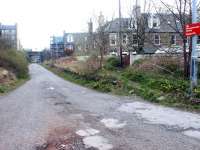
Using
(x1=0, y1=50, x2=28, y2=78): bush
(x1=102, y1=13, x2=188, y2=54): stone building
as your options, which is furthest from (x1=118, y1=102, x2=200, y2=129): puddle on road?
(x1=0, y1=50, x2=28, y2=78): bush

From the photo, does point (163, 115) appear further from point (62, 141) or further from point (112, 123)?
point (62, 141)

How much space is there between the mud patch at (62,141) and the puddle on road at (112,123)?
1.32 metres

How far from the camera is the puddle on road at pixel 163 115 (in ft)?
37.3

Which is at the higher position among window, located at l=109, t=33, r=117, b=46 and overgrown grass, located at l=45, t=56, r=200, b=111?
window, located at l=109, t=33, r=117, b=46

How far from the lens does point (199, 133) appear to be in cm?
992

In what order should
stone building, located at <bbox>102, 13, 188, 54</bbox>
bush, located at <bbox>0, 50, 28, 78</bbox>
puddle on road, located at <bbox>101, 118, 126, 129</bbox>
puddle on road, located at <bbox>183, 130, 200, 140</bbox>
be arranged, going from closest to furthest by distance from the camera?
puddle on road, located at <bbox>183, 130, 200, 140</bbox>
puddle on road, located at <bbox>101, 118, 126, 129</bbox>
stone building, located at <bbox>102, 13, 188, 54</bbox>
bush, located at <bbox>0, 50, 28, 78</bbox>

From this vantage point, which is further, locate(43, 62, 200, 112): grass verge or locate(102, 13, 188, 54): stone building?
locate(102, 13, 188, 54): stone building

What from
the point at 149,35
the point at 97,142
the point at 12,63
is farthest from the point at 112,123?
the point at 12,63

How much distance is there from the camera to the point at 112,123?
1186 cm

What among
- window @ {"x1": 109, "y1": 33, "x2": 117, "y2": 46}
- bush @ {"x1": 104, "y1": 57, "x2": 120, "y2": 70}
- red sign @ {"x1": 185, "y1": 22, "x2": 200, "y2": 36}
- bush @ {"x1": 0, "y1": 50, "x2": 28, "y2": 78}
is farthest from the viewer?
window @ {"x1": 109, "y1": 33, "x2": 117, "y2": 46}

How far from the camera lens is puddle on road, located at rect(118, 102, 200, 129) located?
11.4 meters

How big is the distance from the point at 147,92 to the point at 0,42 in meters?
30.0

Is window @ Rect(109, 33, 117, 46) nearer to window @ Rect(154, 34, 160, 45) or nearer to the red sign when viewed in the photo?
window @ Rect(154, 34, 160, 45)

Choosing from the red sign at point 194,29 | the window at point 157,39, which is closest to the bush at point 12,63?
the window at point 157,39
